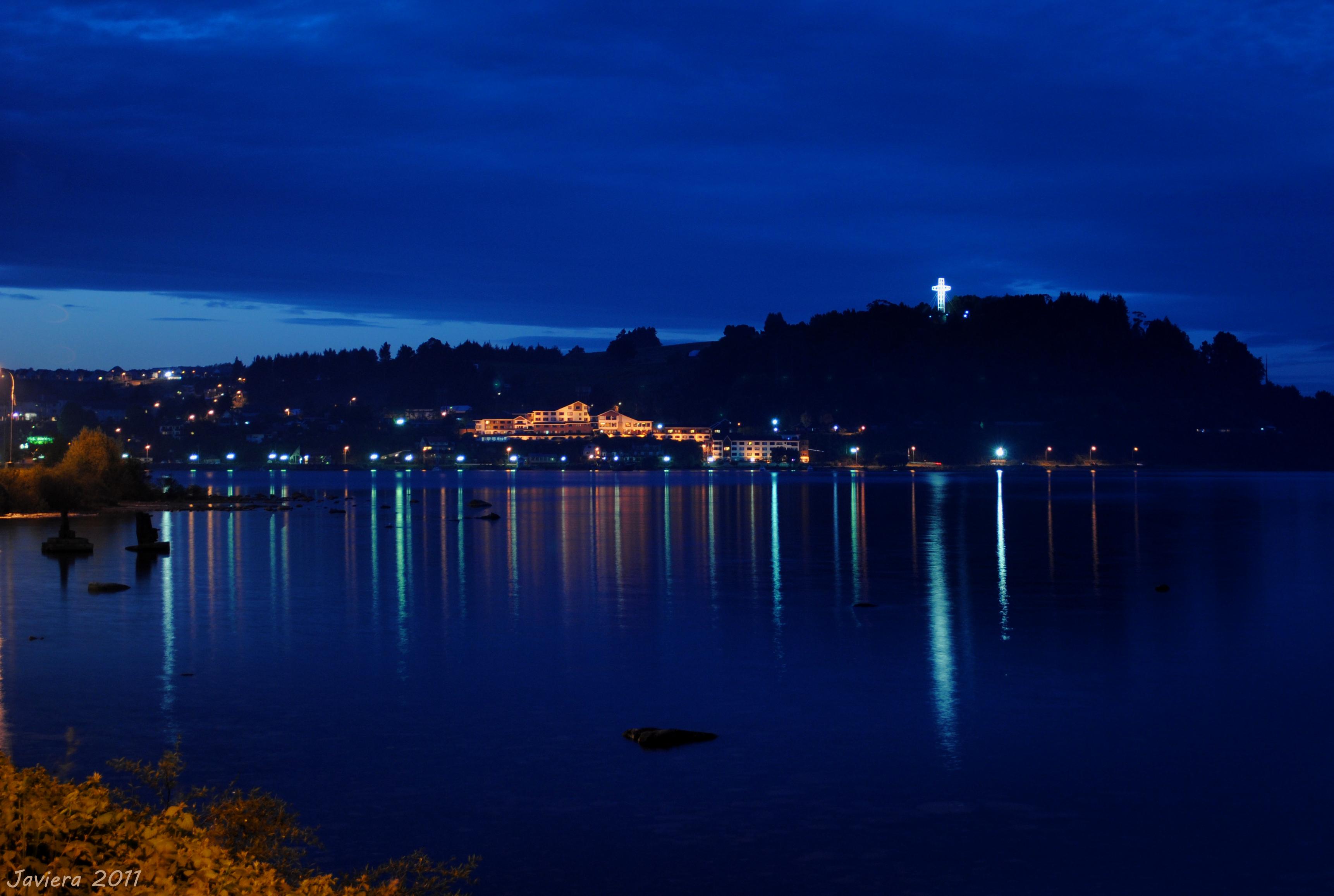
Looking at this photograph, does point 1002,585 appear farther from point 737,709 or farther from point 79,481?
point 79,481

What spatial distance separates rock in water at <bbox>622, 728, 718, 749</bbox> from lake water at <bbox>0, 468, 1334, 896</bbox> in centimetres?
17

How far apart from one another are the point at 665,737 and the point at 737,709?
2.63 meters

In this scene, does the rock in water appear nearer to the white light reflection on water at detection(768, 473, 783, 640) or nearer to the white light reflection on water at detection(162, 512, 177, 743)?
the white light reflection on water at detection(162, 512, 177, 743)

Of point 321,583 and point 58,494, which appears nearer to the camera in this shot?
point 321,583

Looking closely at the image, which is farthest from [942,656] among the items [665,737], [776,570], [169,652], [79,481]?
[79,481]

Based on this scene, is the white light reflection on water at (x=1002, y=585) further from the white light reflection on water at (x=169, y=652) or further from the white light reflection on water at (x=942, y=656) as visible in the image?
the white light reflection on water at (x=169, y=652)

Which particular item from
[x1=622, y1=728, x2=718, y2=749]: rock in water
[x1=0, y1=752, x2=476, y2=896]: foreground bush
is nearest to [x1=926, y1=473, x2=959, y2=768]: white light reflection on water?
[x1=622, y1=728, x2=718, y2=749]: rock in water

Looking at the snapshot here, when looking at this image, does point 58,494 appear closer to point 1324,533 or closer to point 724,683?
point 724,683

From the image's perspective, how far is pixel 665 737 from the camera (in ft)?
53.9

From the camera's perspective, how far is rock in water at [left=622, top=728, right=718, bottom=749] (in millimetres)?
16359

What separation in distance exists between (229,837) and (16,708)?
1041 centimetres

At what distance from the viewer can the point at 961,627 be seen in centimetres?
2753

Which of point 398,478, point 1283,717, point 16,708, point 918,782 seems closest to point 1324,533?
point 1283,717

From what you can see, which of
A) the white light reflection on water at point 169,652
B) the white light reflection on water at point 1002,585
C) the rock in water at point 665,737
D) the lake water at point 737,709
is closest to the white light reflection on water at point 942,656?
the lake water at point 737,709
